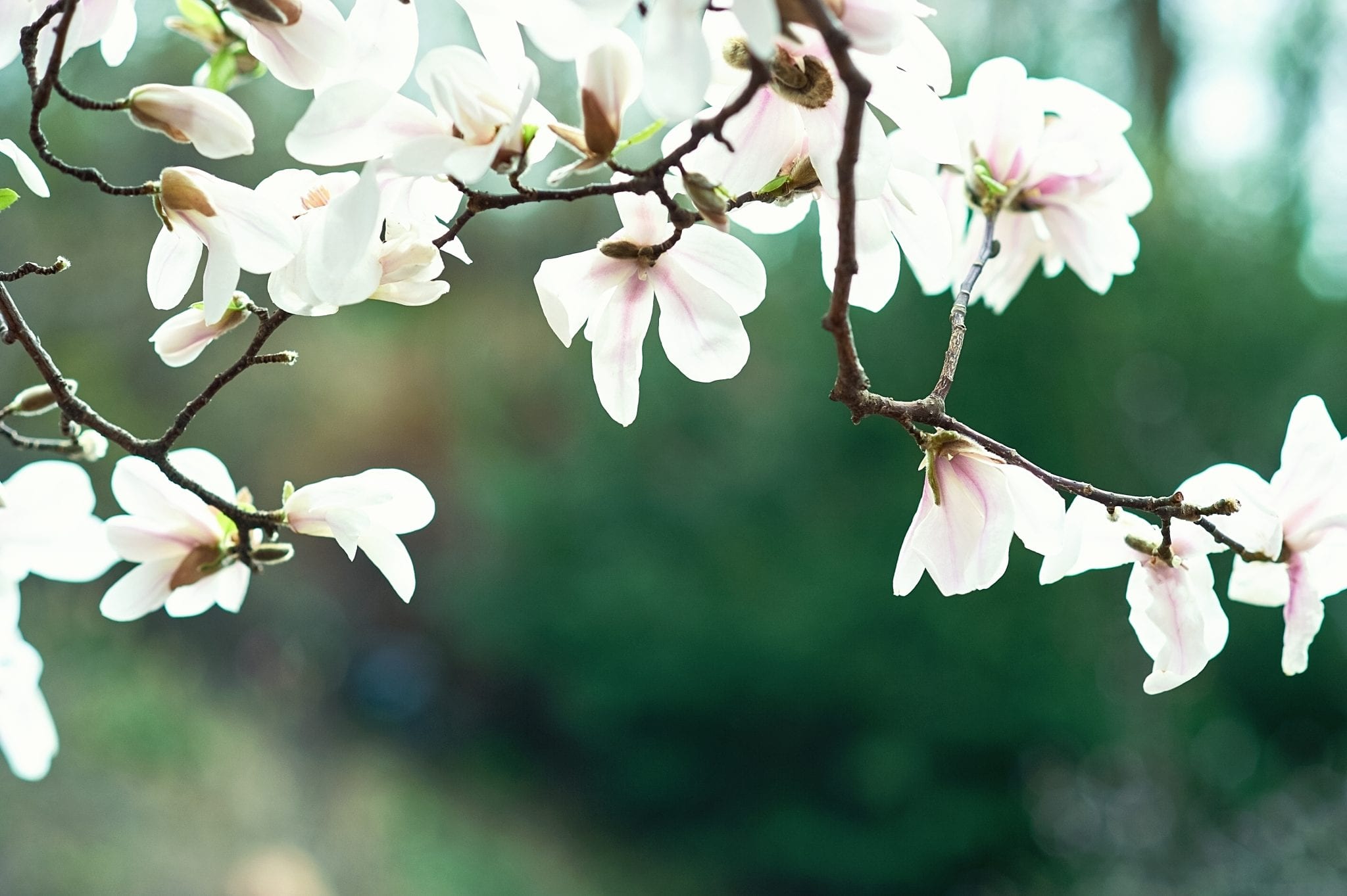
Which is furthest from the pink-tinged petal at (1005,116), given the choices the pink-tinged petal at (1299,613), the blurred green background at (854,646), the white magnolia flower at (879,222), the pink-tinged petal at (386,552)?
the blurred green background at (854,646)

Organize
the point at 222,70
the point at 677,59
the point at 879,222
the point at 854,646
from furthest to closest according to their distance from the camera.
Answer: the point at 854,646
the point at 222,70
the point at 879,222
the point at 677,59

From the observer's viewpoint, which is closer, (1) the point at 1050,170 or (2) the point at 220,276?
(2) the point at 220,276

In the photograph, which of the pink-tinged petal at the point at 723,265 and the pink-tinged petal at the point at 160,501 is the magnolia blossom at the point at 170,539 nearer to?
the pink-tinged petal at the point at 160,501

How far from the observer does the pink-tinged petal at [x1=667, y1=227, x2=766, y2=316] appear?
368 millimetres

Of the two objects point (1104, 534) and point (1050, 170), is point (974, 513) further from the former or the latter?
point (1050, 170)

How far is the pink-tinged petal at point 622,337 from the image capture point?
383 millimetres

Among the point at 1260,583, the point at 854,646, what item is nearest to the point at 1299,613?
the point at 1260,583

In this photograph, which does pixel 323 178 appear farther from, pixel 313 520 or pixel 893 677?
pixel 893 677

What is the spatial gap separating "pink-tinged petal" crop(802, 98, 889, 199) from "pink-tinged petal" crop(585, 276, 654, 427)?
0.08 metres

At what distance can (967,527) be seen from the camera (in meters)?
0.36

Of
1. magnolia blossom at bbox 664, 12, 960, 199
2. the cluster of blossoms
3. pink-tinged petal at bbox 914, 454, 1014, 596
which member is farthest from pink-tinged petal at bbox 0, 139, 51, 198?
pink-tinged petal at bbox 914, 454, 1014, 596

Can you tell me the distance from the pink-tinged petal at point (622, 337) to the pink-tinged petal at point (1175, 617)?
7.4 inches

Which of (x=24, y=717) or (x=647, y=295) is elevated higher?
(x=647, y=295)

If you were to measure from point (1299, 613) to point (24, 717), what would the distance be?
452 millimetres
